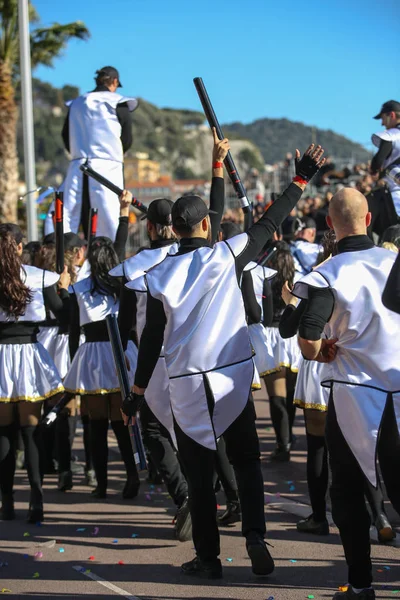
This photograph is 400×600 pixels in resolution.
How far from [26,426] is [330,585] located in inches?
104

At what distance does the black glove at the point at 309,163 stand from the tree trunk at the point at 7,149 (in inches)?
756

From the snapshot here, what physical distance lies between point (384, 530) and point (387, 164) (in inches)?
169

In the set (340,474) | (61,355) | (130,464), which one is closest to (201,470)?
(340,474)

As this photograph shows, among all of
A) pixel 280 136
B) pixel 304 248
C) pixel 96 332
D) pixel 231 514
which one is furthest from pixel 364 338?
pixel 280 136

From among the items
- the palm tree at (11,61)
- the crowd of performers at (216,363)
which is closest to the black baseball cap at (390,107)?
the crowd of performers at (216,363)

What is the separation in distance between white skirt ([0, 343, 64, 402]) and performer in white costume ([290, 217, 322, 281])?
303cm

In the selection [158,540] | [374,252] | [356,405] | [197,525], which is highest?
[374,252]

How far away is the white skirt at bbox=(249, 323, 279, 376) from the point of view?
25.3 ft

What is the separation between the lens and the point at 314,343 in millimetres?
4176

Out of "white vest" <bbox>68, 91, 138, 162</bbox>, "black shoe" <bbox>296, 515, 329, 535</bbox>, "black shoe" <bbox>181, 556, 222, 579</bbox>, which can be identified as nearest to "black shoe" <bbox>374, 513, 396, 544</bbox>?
"black shoe" <bbox>296, 515, 329, 535</bbox>

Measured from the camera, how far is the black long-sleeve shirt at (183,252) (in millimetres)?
4930

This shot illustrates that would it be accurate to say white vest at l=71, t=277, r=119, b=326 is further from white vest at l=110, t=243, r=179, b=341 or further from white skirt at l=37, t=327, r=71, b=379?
white skirt at l=37, t=327, r=71, b=379

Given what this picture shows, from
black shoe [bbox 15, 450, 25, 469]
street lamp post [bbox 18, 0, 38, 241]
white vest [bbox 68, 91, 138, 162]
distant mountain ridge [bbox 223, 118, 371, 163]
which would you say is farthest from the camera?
distant mountain ridge [bbox 223, 118, 371, 163]

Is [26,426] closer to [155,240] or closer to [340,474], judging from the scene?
[155,240]
